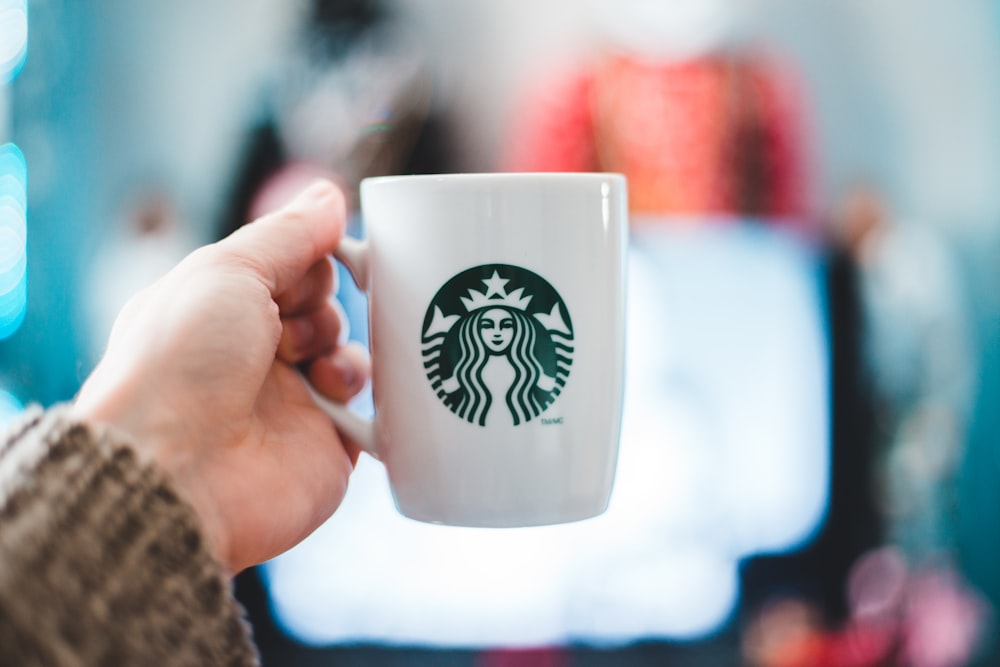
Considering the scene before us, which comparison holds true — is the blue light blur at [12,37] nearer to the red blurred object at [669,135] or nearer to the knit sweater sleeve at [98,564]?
the red blurred object at [669,135]

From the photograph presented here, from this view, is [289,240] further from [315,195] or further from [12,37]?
[12,37]

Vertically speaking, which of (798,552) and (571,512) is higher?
(571,512)

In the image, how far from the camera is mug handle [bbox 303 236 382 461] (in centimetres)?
70

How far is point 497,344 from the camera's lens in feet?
1.99

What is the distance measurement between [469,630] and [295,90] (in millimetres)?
956

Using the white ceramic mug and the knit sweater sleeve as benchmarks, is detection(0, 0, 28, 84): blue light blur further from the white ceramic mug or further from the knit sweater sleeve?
the knit sweater sleeve

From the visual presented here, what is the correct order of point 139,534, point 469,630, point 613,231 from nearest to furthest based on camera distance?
point 139,534 → point 613,231 → point 469,630

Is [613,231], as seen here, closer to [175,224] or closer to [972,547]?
[175,224]

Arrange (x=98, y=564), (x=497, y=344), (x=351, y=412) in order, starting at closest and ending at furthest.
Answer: (x=98, y=564), (x=497, y=344), (x=351, y=412)

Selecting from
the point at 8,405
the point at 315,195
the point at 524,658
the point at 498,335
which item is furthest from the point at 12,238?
the point at 498,335

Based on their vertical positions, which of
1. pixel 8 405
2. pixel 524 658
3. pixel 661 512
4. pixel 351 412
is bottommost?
pixel 524 658

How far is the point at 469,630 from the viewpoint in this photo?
147cm

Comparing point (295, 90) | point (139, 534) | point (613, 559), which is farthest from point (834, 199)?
point (139, 534)

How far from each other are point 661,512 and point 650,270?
0.40 meters
